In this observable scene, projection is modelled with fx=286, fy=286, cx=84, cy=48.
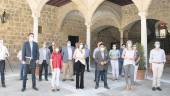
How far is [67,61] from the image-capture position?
973cm

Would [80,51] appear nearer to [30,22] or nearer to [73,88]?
[73,88]

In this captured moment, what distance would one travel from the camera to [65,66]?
32.0 feet

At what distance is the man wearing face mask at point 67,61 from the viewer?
969 cm

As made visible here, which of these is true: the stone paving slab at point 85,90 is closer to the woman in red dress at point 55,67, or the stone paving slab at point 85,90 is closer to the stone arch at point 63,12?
the woman in red dress at point 55,67

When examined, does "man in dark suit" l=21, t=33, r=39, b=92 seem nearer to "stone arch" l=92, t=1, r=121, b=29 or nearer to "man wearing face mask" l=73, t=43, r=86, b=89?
"man wearing face mask" l=73, t=43, r=86, b=89

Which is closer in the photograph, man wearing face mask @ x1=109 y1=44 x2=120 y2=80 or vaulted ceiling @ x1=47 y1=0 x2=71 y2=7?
man wearing face mask @ x1=109 y1=44 x2=120 y2=80

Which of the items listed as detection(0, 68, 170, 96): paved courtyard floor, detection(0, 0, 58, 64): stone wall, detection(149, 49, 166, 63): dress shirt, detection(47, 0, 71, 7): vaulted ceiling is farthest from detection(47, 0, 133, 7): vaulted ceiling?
detection(149, 49, 166, 63): dress shirt

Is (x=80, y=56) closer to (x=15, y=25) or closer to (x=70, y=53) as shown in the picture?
(x=70, y=53)

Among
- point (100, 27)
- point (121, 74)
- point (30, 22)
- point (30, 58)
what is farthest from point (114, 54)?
point (100, 27)

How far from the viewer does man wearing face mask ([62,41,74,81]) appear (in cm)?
969

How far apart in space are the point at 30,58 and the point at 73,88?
160cm

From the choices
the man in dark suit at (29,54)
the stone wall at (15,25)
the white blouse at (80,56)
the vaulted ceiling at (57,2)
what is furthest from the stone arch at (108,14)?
the man in dark suit at (29,54)

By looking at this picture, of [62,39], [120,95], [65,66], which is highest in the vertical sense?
[62,39]

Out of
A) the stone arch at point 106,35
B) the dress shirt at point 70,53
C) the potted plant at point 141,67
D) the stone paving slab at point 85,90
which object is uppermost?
the stone arch at point 106,35
